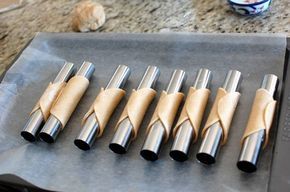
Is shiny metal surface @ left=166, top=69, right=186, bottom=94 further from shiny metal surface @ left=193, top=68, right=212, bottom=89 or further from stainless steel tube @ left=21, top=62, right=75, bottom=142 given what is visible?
stainless steel tube @ left=21, top=62, right=75, bottom=142

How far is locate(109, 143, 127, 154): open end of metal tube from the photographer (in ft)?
2.14

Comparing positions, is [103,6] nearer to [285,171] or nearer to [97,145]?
[97,145]

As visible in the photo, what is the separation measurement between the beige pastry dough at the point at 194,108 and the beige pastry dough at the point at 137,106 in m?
0.06

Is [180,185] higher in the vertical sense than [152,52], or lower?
lower

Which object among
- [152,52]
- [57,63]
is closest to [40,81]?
[57,63]

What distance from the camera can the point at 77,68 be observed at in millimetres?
833

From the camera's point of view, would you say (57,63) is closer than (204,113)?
No

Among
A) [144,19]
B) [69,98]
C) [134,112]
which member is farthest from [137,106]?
[144,19]

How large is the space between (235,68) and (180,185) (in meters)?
0.23

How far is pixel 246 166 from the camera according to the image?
22.8 inches

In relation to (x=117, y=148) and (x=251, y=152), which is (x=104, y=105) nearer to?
(x=117, y=148)

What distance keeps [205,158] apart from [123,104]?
0.64ft

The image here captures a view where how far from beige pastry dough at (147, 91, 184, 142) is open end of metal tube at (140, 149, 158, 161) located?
0.11ft

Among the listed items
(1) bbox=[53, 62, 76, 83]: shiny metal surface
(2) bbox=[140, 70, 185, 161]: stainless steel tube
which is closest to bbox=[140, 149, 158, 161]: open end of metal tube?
(2) bbox=[140, 70, 185, 161]: stainless steel tube
